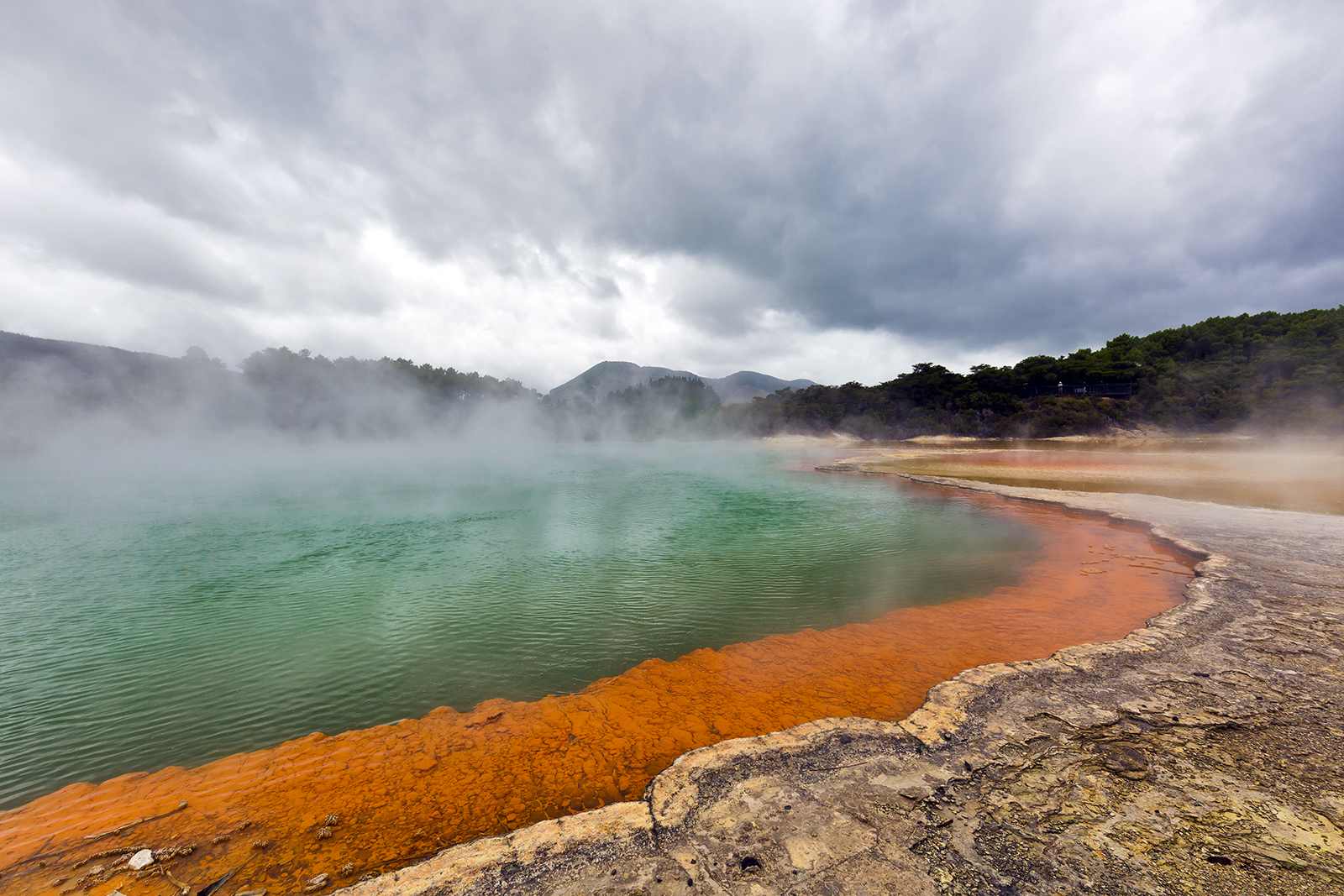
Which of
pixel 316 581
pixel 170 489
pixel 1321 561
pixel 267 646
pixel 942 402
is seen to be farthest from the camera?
pixel 942 402

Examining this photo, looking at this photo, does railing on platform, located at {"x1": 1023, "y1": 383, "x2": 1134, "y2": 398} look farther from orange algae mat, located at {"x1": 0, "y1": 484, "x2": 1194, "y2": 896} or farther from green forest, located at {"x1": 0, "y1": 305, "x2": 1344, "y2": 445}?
orange algae mat, located at {"x1": 0, "y1": 484, "x2": 1194, "y2": 896}

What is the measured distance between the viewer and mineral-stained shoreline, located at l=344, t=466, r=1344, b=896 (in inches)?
105

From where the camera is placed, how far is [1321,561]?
8.79 meters

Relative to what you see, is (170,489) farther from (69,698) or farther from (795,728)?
(795,728)

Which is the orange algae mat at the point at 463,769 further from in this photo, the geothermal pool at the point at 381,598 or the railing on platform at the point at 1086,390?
the railing on platform at the point at 1086,390

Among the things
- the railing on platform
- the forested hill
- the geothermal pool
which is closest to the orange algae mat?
the geothermal pool

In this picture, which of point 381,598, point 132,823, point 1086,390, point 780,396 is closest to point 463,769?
point 132,823

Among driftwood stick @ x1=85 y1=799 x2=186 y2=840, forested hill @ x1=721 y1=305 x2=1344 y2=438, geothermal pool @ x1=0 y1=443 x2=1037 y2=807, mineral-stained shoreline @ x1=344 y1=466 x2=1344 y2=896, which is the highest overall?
forested hill @ x1=721 y1=305 x2=1344 y2=438

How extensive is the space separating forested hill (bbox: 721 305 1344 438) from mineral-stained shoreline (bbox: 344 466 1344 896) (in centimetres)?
6311

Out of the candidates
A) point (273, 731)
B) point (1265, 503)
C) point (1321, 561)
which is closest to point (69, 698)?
point (273, 731)

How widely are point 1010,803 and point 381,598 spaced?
1048 cm

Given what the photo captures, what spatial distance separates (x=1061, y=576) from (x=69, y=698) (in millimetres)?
16646

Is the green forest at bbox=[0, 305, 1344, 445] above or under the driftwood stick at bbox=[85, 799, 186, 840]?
above

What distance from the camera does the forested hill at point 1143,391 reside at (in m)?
44.0
